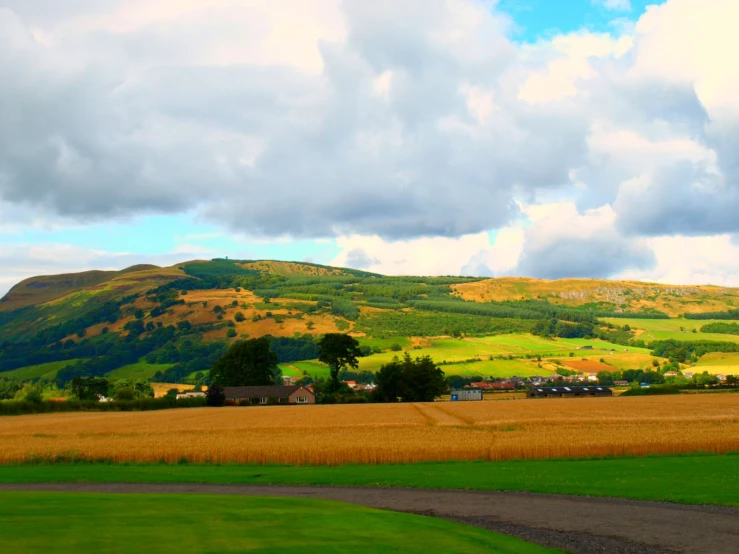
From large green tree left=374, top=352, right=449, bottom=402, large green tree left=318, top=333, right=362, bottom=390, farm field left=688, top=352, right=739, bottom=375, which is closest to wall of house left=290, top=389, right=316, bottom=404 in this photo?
large green tree left=318, top=333, right=362, bottom=390

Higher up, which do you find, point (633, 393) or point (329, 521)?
point (329, 521)

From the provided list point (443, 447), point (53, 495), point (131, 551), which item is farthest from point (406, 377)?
point (131, 551)

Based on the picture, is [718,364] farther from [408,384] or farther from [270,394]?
[270,394]

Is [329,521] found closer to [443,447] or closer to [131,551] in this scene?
[131,551]

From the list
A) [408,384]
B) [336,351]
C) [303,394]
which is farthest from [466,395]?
[303,394]

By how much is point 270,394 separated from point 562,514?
108 meters

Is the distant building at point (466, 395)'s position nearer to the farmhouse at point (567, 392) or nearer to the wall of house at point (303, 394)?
the farmhouse at point (567, 392)

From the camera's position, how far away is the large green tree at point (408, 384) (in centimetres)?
12206

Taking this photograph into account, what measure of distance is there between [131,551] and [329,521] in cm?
654

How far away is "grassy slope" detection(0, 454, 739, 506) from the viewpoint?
2905 cm

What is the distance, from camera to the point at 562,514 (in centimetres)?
2455

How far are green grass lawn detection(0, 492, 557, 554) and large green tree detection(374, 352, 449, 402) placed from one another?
3934 inches

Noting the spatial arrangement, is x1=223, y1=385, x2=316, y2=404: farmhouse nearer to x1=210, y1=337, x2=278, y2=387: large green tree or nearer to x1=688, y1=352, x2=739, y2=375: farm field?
x1=210, y1=337, x2=278, y2=387: large green tree

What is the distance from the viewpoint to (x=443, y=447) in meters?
42.6
